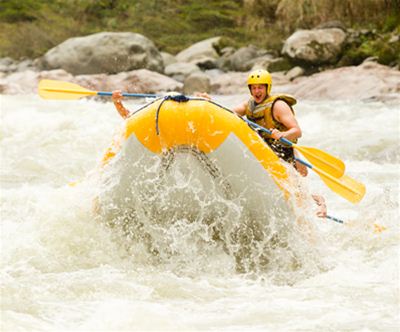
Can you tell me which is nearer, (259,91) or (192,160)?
(192,160)

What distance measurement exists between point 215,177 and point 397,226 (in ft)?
6.14

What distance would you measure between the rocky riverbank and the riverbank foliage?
2.62ft

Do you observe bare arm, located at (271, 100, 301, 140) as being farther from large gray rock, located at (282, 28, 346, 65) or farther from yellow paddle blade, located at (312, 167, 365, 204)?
large gray rock, located at (282, 28, 346, 65)

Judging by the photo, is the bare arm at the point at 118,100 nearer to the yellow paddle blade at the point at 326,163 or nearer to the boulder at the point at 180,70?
the yellow paddle blade at the point at 326,163

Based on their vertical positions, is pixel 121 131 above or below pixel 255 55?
above

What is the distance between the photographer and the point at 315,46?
17672 mm

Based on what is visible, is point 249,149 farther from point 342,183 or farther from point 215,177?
point 342,183

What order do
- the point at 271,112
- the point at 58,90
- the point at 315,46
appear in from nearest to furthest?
1. the point at 271,112
2. the point at 58,90
3. the point at 315,46

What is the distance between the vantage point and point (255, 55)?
20203mm

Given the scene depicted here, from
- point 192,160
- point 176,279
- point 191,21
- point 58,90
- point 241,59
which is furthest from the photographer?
point 191,21

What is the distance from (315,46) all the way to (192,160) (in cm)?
1337

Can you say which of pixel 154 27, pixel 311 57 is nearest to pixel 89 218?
pixel 311 57

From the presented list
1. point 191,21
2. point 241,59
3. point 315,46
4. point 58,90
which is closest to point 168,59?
point 241,59

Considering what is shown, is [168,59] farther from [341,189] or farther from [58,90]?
[341,189]
